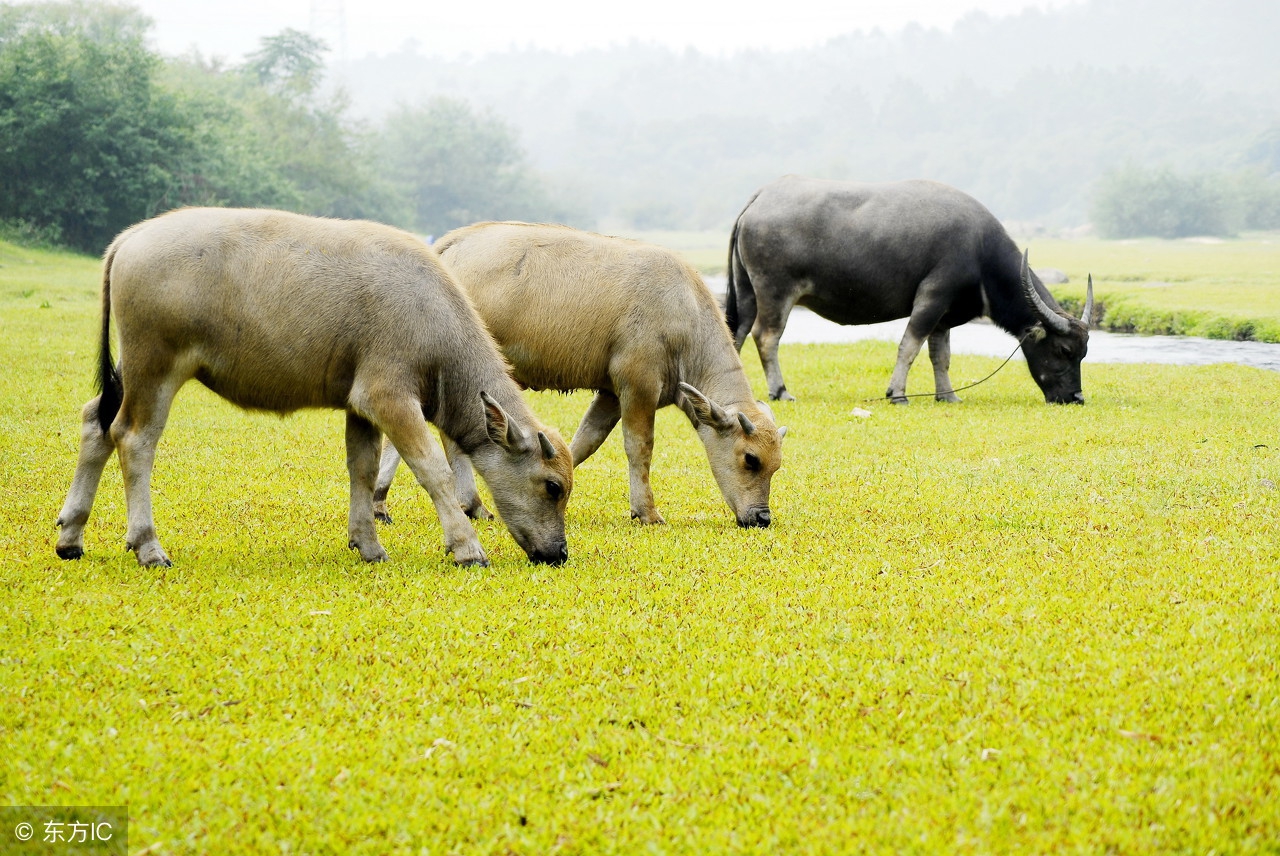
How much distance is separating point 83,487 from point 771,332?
10.1 m

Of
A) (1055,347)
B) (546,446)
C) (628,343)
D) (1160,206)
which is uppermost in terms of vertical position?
(628,343)

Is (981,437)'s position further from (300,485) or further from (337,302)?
(337,302)

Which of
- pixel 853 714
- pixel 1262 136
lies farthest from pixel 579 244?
pixel 1262 136

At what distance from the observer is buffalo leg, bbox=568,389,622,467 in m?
9.66

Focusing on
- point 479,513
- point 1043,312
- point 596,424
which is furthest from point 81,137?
point 479,513

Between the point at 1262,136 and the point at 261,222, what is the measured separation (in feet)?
535

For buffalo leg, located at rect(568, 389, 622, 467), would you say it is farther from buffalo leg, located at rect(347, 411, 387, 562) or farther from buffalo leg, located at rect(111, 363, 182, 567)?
buffalo leg, located at rect(111, 363, 182, 567)

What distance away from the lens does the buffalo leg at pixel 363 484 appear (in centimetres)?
765

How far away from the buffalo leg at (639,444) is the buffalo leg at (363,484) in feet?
6.88

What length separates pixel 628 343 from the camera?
8977 millimetres

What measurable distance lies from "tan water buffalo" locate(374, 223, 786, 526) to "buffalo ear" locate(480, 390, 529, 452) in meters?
1.52

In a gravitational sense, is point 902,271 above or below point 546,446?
below

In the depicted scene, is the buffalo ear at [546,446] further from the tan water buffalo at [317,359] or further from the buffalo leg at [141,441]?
the buffalo leg at [141,441]

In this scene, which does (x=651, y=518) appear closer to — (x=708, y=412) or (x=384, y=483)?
(x=708, y=412)
